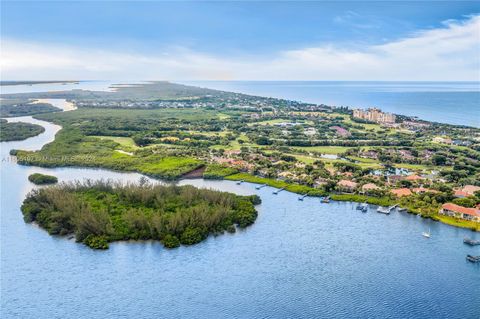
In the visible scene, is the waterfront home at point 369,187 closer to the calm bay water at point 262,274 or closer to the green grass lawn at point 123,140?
the calm bay water at point 262,274

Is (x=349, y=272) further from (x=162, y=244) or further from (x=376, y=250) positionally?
(x=162, y=244)

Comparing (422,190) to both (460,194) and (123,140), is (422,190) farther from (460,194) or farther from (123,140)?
(123,140)

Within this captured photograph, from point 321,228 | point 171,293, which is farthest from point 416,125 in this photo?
point 171,293

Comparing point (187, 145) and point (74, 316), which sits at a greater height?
point (187, 145)

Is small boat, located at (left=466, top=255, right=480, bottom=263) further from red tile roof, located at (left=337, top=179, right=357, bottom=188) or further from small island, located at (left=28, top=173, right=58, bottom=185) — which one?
small island, located at (left=28, top=173, right=58, bottom=185)

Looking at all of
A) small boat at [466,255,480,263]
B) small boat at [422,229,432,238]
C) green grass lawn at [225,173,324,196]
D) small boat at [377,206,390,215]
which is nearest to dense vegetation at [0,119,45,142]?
green grass lawn at [225,173,324,196]

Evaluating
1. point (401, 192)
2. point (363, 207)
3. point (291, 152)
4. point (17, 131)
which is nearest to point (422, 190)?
point (401, 192)
